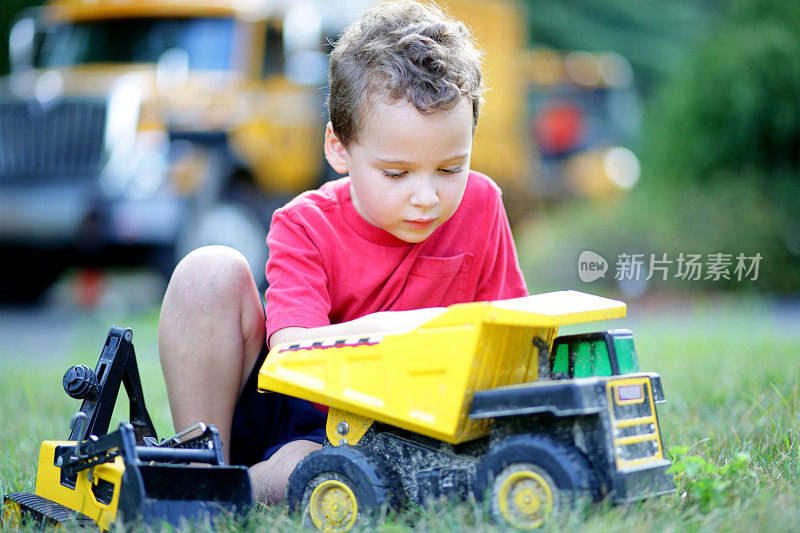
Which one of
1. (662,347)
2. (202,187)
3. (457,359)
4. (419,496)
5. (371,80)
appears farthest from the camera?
(202,187)

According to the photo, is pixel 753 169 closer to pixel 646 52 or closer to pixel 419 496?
pixel 419 496

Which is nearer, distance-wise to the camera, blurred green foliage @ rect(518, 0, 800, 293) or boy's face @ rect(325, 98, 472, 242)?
boy's face @ rect(325, 98, 472, 242)

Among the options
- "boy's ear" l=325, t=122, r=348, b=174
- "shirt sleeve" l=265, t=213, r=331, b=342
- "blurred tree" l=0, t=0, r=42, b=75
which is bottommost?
"shirt sleeve" l=265, t=213, r=331, b=342

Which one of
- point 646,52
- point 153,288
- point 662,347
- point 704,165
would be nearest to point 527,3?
point 646,52

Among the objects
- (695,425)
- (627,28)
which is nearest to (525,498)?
(695,425)

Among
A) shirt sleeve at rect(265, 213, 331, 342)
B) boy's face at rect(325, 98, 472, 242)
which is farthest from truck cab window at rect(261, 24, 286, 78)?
boy's face at rect(325, 98, 472, 242)

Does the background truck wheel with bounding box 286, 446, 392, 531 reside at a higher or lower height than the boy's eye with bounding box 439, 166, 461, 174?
lower

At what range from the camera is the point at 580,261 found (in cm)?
902

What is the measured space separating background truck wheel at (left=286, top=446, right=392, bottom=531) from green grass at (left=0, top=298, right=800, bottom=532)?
0.16 feet

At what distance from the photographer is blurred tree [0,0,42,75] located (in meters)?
13.8

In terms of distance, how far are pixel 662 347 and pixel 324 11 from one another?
521 centimetres

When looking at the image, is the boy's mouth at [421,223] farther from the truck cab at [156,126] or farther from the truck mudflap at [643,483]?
the truck cab at [156,126]

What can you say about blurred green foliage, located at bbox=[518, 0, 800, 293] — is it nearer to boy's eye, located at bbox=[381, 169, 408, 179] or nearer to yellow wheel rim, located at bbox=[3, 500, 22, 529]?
boy's eye, located at bbox=[381, 169, 408, 179]
